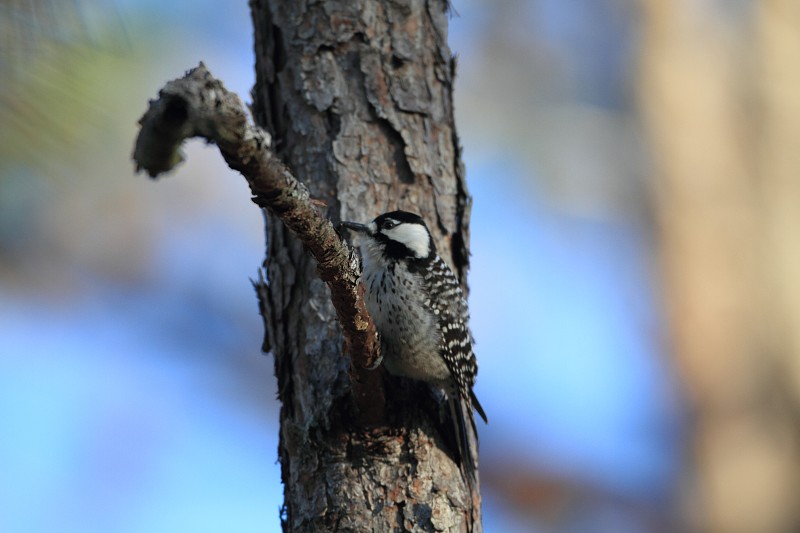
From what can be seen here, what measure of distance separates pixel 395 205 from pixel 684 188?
467 centimetres

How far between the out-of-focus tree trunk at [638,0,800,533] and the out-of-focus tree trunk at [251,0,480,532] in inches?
146

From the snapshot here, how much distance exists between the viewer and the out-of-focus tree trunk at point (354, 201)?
3346 millimetres

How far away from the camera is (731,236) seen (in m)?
7.54

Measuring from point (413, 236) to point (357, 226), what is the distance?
296mm

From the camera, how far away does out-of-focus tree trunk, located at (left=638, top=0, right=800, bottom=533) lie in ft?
22.0

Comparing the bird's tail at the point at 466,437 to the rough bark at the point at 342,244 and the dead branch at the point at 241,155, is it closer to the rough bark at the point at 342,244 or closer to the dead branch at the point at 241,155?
the rough bark at the point at 342,244

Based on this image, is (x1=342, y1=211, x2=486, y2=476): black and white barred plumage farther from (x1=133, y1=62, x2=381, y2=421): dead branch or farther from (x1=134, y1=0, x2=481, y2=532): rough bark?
(x1=133, y1=62, x2=381, y2=421): dead branch

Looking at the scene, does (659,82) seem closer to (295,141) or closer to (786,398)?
(786,398)

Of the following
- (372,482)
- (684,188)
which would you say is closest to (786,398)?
(684,188)

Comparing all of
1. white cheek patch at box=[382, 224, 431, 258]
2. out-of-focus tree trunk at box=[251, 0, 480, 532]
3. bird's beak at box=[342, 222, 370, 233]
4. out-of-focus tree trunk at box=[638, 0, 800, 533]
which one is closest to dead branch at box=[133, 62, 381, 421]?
out-of-focus tree trunk at box=[251, 0, 480, 532]

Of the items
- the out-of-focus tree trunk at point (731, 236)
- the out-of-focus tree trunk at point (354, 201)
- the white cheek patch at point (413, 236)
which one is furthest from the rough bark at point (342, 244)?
the out-of-focus tree trunk at point (731, 236)

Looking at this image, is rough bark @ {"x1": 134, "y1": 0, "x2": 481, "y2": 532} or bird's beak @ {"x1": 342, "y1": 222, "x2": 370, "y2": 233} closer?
rough bark @ {"x1": 134, "y1": 0, "x2": 481, "y2": 532}

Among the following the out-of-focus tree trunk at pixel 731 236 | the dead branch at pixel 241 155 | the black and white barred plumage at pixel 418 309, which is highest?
the out-of-focus tree trunk at pixel 731 236

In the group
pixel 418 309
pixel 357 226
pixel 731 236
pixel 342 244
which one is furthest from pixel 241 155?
pixel 731 236
